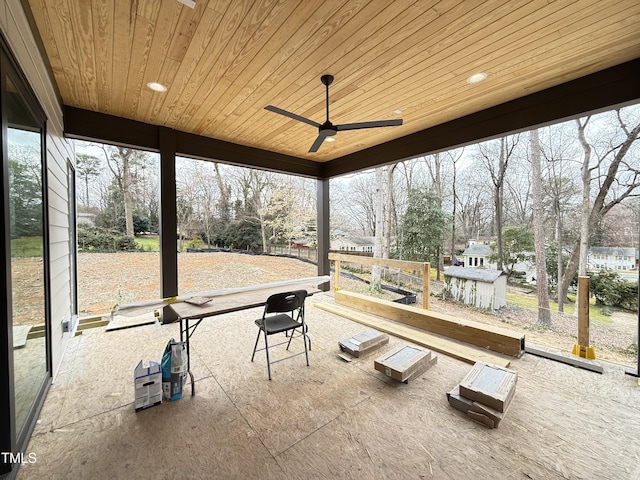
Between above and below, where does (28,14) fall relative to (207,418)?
above

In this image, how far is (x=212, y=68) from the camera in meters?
2.23

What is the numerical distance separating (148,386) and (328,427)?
1.36 metres

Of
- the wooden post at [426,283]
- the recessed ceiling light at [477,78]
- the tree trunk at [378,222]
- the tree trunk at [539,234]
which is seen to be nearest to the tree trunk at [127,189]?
the wooden post at [426,283]

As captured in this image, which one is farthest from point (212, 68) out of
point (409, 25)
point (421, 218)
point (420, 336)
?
point (421, 218)

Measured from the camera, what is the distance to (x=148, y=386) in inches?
72.4

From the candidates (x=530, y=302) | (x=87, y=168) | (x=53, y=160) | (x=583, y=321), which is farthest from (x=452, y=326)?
(x=87, y=168)

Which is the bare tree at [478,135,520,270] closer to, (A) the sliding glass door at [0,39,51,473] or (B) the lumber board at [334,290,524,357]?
(B) the lumber board at [334,290,524,357]

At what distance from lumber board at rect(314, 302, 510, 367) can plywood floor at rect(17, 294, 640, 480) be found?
0.18 metres

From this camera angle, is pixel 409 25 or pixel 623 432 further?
pixel 409 25

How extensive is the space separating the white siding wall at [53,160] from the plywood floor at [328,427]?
24.3 inches

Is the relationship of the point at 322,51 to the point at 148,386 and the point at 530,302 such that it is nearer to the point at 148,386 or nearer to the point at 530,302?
the point at 148,386

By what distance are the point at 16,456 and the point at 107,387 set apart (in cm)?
80

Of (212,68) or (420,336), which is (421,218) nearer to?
(420,336)

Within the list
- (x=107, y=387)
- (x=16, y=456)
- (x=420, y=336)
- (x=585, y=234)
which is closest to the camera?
(x=16, y=456)
